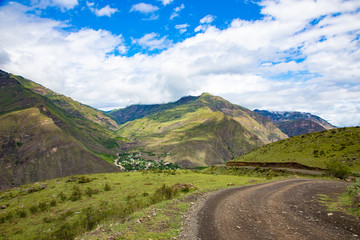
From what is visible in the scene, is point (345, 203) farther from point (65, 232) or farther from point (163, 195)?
point (65, 232)

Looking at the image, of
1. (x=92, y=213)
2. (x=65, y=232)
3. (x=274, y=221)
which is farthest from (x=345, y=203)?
(x=92, y=213)

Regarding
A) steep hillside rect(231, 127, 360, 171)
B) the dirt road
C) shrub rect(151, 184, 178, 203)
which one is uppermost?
steep hillside rect(231, 127, 360, 171)

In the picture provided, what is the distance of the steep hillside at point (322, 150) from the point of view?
133 ft

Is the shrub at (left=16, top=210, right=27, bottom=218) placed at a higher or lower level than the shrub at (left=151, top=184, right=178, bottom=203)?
lower

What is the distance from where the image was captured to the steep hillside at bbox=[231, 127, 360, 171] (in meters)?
40.4

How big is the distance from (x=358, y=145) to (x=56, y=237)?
57.1 meters

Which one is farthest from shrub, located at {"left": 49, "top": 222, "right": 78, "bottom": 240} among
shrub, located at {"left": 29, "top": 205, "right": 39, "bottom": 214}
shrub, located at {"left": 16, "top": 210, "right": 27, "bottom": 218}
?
shrub, located at {"left": 16, "top": 210, "right": 27, "bottom": 218}

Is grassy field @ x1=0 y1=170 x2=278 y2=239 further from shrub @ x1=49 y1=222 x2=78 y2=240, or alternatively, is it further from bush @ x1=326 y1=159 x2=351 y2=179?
bush @ x1=326 y1=159 x2=351 y2=179

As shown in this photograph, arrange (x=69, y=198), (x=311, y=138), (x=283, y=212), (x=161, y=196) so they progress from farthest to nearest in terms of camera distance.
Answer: (x=311, y=138), (x=69, y=198), (x=161, y=196), (x=283, y=212)

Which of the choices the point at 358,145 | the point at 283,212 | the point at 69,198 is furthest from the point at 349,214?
the point at 358,145

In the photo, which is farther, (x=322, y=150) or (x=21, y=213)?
(x=322, y=150)

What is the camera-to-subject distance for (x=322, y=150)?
46344mm

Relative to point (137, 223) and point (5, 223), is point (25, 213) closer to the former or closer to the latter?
point (5, 223)

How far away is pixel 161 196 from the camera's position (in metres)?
22.0
